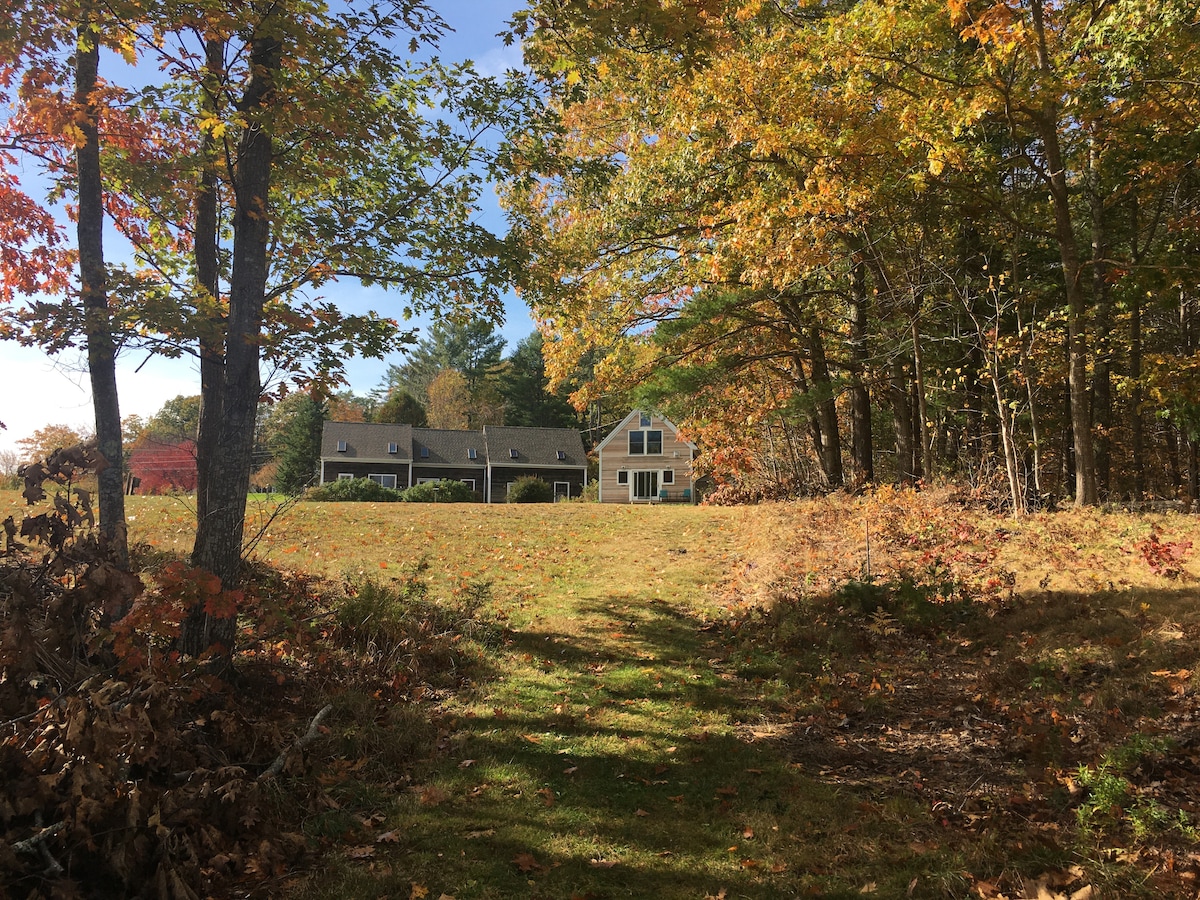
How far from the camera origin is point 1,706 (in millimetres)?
3727

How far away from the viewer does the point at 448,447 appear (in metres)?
44.8

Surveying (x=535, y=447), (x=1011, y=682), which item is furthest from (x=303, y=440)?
(x=1011, y=682)

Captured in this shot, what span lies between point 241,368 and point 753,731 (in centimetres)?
546

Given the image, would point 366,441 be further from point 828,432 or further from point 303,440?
point 828,432

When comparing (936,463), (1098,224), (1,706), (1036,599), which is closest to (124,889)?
(1,706)

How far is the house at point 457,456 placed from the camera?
1654 inches

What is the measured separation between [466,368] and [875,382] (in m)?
51.2

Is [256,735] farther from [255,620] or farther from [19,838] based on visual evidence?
[255,620]

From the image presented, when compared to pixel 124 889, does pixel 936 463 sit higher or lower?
higher

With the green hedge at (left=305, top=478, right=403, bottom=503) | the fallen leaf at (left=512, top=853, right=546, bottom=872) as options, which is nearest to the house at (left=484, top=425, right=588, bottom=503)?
the green hedge at (left=305, top=478, right=403, bottom=503)

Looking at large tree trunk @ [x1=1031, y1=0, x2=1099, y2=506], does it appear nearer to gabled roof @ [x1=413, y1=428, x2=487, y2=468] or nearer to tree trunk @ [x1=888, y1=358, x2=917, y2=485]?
tree trunk @ [x1=888, y1=358, x2=917, y2=485]

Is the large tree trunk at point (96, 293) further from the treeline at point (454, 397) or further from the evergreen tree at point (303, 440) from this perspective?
the treeline at point (454, 397)

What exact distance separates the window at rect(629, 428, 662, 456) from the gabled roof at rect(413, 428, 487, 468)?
1040 centimetres

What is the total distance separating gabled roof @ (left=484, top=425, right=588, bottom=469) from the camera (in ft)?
145
